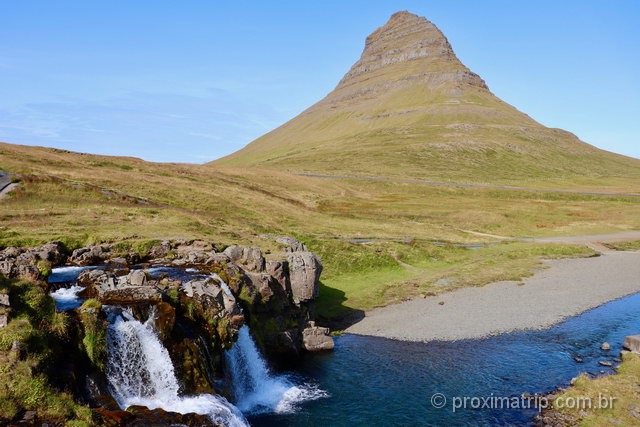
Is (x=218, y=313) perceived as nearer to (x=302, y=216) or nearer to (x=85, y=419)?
(x=85, y=419)

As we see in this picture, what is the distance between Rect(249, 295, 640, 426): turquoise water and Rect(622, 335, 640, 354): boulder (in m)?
1.23

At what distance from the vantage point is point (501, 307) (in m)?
53.9

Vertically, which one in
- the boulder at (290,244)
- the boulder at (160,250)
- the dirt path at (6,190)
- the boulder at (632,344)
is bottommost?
the boulder at (632,344)

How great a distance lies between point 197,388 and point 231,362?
5.67 metres

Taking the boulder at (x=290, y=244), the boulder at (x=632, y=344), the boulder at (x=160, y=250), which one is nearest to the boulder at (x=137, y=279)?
the boulder at (x=160, y=250)

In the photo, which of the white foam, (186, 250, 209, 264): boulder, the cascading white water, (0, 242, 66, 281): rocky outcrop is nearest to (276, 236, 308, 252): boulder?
(186, 250, 209, 264): boulder

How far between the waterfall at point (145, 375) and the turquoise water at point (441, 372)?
4.29m

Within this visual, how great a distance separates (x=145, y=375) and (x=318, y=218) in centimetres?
7777

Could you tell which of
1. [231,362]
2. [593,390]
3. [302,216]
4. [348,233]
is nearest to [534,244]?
[348,233]

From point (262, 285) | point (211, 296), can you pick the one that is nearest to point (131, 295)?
point (211, 296)

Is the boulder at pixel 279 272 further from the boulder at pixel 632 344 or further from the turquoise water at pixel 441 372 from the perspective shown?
the boulder at pixel 632 344

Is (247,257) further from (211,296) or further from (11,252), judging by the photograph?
(11,252)

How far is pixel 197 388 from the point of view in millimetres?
28312

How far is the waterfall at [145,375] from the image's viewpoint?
25.9 metres
